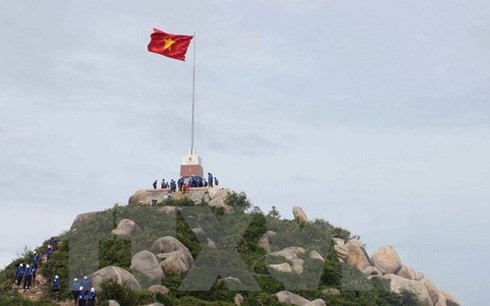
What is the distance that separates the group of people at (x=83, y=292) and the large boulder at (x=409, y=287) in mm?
21396

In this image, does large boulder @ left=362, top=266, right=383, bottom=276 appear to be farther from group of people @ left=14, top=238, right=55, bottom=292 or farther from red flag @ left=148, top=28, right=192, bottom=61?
group of people @ left=14, top=238, right=55, bottom=292

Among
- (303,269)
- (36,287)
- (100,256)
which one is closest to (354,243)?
(303,269)

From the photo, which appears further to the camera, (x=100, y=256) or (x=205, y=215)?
(x=205, y=215)

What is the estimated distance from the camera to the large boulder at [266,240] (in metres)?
61.0

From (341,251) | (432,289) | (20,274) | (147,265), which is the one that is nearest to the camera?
(147,265)

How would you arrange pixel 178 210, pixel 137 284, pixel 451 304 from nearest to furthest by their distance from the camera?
pixel 137 284 → pixel 178 210 → pixel 451 304

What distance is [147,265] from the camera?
52.8 m

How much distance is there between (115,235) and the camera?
58.1 meters

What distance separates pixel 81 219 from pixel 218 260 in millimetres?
11925

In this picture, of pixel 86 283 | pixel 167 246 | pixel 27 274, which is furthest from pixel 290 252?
pixel 27 274

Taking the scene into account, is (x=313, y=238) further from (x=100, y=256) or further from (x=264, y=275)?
(x=100, y=256)

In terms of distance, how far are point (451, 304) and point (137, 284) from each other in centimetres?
2878

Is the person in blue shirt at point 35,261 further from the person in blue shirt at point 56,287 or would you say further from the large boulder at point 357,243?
the large boulder at point 357,243

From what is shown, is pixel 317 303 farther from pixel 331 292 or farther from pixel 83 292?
pixel 83 292
